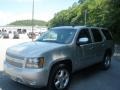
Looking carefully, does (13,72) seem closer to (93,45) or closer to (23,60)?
(23,60)

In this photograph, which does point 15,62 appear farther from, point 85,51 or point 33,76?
point 85,51

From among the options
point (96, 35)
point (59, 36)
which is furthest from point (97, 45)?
point (59, 36)

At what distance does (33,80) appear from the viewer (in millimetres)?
5137

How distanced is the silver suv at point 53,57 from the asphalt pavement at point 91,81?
54 cm

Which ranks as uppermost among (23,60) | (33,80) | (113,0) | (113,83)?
(113,0)

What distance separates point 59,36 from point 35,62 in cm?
175

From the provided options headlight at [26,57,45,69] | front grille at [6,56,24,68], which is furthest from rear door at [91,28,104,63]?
front grille at [6,56,24,68]

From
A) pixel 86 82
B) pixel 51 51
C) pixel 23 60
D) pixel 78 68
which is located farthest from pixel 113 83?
pixel 23 60

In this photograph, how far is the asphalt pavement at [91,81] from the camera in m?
6.27

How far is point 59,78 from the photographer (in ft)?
19.1

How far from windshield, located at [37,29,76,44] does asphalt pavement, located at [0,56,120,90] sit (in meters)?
1.41

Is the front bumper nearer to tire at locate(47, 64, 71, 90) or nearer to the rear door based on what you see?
tire at locate(47, 64, 71, 90)

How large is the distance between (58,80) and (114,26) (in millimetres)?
17718

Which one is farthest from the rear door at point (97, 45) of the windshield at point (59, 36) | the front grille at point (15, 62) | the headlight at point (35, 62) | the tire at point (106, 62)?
the front grille at point (15, 62)
